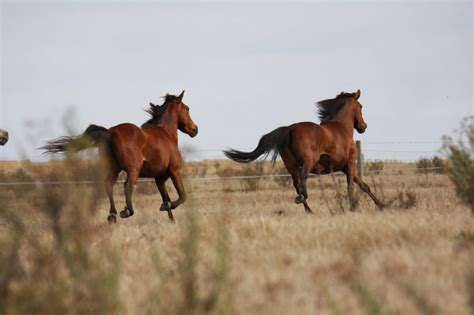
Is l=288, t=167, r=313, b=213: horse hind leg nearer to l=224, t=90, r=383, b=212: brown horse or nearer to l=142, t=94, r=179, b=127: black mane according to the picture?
l=224, t=90, r=383, b=212: brown horse

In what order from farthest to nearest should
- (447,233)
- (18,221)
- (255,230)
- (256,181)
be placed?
(256,181), (255,230), (447,233), (18,221)

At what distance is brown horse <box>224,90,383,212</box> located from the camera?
11.2m

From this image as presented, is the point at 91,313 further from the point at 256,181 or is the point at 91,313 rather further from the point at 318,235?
the point at 256,181

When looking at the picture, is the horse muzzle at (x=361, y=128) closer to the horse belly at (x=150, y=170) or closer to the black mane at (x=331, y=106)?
the black mane at (x=331, y=106)

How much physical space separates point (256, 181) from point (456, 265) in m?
19.4

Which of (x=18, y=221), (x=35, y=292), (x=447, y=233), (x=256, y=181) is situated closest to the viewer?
(x=35, y=292)

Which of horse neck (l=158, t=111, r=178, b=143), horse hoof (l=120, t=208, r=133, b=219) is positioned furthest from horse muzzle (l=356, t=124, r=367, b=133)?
horse hoof (l=120, t=208, r=133, b=219)

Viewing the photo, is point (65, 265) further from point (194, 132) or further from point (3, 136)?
point (194, 132)

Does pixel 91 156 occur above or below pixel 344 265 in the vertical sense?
above

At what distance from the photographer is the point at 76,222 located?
4.10 metres

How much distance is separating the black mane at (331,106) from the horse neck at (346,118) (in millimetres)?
111

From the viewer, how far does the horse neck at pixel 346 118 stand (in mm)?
12641

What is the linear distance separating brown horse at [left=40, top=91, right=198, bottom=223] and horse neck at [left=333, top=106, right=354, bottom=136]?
284 cm

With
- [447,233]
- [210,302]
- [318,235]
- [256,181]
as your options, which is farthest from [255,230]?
[256,181]
